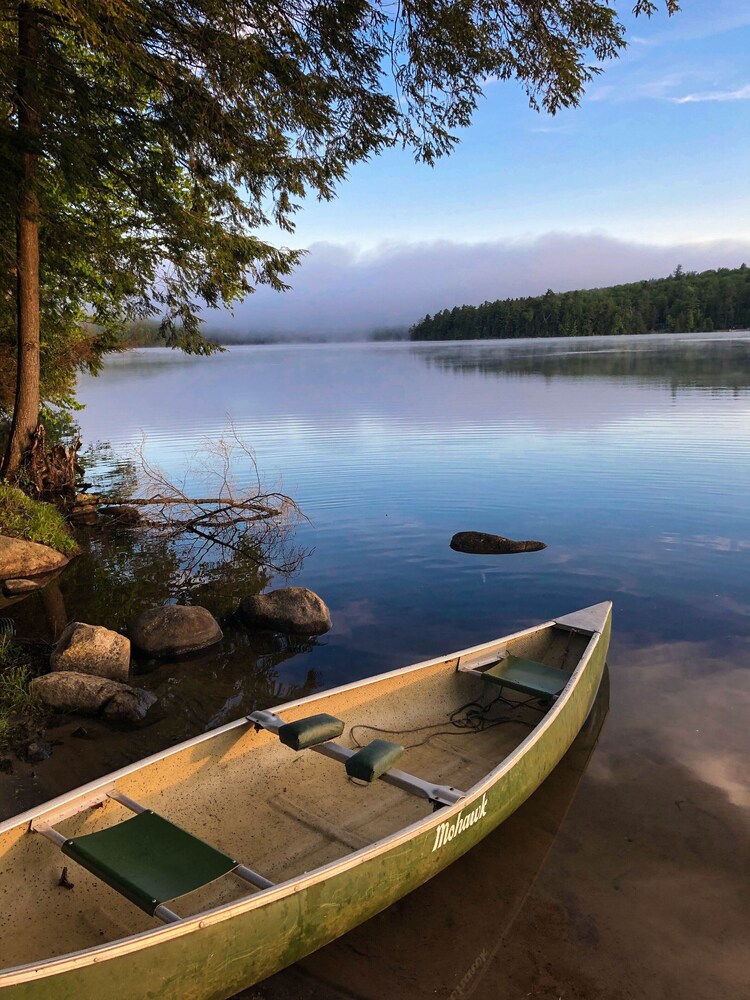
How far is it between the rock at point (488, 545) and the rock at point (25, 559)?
8.24 m

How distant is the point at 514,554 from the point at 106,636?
8.37 meters

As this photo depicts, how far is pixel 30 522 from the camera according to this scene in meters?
14.5

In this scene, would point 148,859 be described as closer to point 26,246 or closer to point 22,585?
point 22,585

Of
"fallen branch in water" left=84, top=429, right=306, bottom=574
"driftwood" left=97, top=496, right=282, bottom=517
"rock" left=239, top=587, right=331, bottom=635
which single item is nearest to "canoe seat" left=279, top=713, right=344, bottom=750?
"rock" left=239, top=587, right=331, bottom=635

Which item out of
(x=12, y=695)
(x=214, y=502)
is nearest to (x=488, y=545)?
(x=214, y=502)

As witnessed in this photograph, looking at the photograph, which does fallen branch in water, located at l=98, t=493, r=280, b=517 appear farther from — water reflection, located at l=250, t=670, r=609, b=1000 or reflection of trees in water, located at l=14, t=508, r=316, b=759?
water reflection, located at l=250, t=670, r=609, b=1000

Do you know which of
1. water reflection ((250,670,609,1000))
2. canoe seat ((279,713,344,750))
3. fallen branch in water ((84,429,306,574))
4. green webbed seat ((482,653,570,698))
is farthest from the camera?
fallen branch in water ((84,429,306,574))

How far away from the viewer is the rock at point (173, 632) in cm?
1003

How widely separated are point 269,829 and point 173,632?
4880mm

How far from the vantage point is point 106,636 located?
30.8 feet

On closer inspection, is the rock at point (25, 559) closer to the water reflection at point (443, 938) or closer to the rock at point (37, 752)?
the rock at point (37, 752)

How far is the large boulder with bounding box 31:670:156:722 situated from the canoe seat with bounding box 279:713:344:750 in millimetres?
→ 3023

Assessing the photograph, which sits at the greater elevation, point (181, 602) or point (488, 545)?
point (488, 545)

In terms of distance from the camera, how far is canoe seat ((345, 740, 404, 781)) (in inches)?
219
